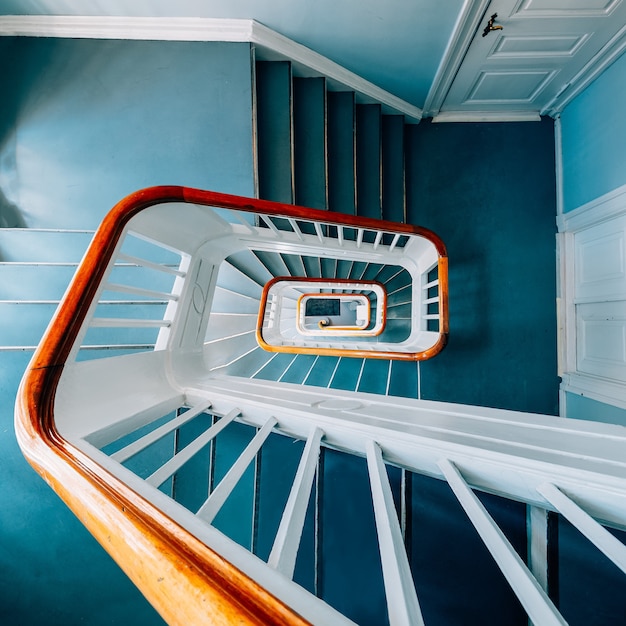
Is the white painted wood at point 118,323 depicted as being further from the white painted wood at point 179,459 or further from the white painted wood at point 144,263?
the white painted wood at point 179,459

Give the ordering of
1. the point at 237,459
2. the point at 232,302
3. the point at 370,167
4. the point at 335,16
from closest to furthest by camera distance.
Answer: the point at 237,459 → the point at 335,16 → the point at 370,167 → the point at 232,302

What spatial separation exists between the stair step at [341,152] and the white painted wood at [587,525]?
6.64ft

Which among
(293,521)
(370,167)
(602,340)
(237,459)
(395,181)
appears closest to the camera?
(293,521)

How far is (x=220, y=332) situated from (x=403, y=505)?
7.17 feet

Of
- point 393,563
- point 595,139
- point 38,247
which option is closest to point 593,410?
point 595,139

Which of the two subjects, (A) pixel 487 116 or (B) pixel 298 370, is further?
(B) pixel 298 370

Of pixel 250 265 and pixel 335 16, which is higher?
pixel 335 16

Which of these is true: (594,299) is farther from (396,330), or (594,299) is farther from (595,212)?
(396,330)

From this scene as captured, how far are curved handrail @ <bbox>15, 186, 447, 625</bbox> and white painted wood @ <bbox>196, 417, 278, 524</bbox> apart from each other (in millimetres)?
101

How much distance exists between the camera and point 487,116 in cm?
260

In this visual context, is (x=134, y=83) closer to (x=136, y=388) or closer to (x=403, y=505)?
(x=136, y=388)

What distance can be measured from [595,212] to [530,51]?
3.90ft

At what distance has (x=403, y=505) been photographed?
69cm

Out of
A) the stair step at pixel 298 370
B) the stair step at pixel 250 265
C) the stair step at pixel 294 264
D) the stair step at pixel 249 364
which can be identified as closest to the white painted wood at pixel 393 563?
the stair step at pixel 250 265
